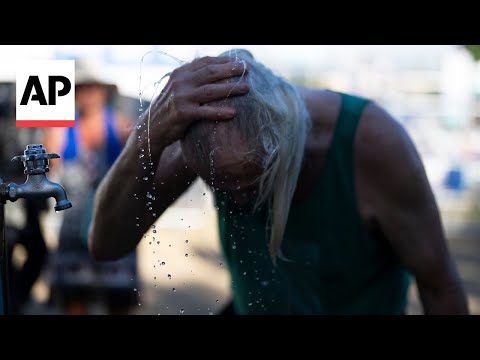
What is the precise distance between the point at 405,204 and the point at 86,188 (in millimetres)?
1407

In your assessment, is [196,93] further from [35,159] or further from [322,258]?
[322,258]

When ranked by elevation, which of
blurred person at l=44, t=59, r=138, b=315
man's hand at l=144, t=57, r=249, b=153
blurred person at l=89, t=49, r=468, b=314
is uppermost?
man's hand at l=144, t=57, r=249, b=153

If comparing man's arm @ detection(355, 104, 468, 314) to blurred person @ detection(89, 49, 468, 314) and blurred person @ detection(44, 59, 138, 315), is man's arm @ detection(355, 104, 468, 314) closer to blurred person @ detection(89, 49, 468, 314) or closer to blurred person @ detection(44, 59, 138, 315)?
blurred person @ detection(89, 49, 468, 314)

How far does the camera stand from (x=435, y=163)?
8.12ft

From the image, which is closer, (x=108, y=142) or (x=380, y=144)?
(x=380, y=144)

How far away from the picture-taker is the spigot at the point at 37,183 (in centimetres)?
119

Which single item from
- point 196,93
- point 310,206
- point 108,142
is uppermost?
point 196,93

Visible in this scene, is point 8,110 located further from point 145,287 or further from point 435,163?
point 435,163

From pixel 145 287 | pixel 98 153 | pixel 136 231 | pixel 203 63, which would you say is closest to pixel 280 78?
pixel 203 63

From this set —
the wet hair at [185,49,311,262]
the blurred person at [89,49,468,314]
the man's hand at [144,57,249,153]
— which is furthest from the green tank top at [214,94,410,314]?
the man's hand at [144,57,249,153]

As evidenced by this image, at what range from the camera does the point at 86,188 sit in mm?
2434

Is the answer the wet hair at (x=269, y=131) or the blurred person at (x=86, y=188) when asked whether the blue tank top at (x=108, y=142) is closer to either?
the blurred person at (x=86, y=188)

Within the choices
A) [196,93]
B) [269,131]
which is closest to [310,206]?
[269,131]

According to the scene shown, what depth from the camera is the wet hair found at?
3.91 feet
